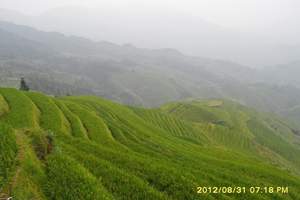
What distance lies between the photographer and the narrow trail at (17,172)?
1457 centimetres

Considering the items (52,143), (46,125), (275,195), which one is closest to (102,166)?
Result: (52,143)

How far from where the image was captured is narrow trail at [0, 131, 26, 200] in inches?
574

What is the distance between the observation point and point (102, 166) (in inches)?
791

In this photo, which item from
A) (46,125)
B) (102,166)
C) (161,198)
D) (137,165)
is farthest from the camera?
(46,125)

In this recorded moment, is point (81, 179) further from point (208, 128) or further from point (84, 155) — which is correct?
point (208, 128)

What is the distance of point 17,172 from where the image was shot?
16.4 meters

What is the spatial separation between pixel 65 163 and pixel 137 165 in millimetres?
5118
